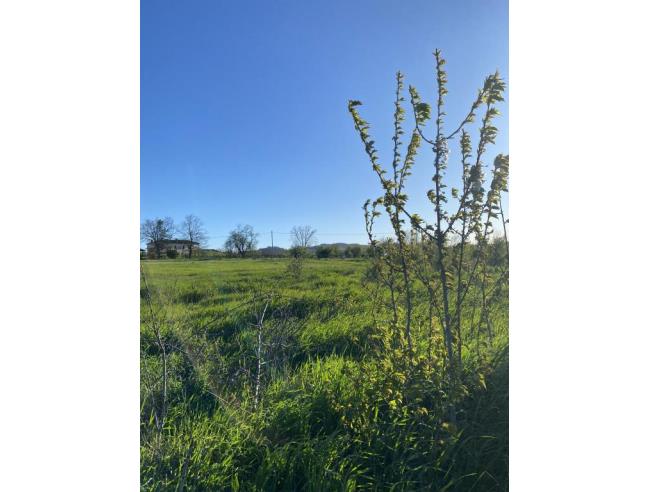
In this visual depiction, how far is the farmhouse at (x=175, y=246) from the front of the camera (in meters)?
1.87

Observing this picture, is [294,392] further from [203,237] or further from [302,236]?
[203,237]

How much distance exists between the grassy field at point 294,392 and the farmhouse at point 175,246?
0.07 metres

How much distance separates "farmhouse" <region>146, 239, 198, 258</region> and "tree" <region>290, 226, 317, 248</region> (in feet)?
1.53

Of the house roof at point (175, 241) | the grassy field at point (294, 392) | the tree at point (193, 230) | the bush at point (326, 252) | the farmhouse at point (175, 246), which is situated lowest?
the grassy field at point (294, 392)

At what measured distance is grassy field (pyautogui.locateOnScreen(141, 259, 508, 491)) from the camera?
1.60m
